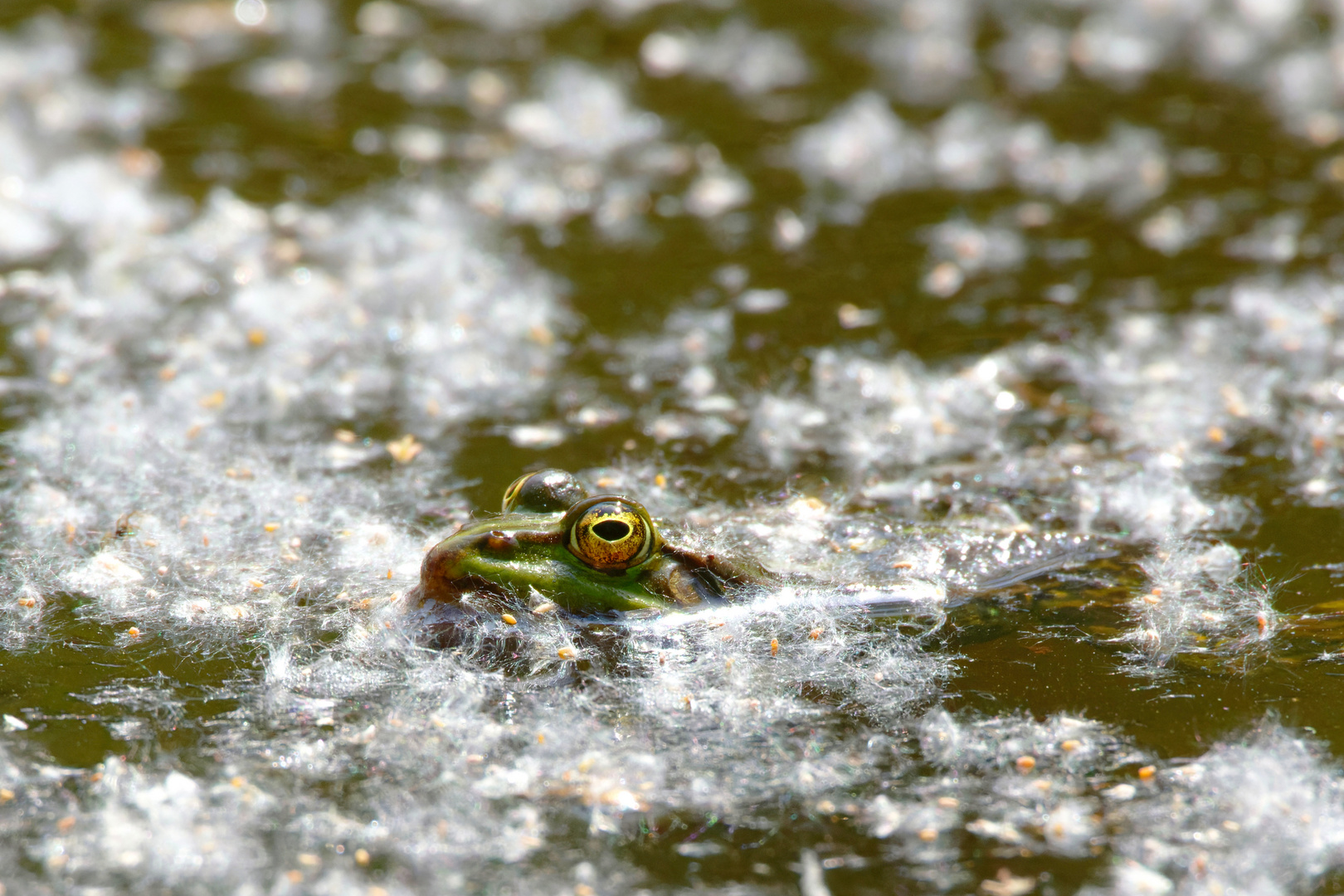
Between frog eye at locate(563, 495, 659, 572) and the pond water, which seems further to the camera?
frog eye at locate(563, 495, 659, 572)

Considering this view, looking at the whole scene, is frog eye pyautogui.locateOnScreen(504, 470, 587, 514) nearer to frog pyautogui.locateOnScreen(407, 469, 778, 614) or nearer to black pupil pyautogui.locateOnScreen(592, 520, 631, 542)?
frog pyautogui.locateOnScreen(407, 469, 778, 614)

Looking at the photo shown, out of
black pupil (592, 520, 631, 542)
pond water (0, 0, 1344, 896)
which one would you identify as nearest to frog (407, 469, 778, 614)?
black pupil (592, 520, 631, 542)

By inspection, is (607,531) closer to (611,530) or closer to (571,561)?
(611,530)

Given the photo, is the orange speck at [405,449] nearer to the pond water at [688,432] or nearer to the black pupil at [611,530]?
the pond water at [688,432]

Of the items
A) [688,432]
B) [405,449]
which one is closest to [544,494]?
[405,449]

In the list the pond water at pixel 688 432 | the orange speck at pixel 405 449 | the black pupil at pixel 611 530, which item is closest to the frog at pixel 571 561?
the black pupil at pixel 611 530

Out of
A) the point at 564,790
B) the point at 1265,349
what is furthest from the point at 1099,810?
the point at 1265,349

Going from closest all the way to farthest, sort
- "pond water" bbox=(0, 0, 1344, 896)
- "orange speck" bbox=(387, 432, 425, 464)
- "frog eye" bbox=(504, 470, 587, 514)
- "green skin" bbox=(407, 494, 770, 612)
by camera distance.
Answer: "pond water" bbox=(0, 0, 1344, 896), "green skin" bbox=(407, 494, 770, 612), "frog eye" bbox=(504, 470, 587, 514), "orange speck" bbox=(387, 432, 425, 464)

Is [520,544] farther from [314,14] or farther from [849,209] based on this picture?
[314,14]
